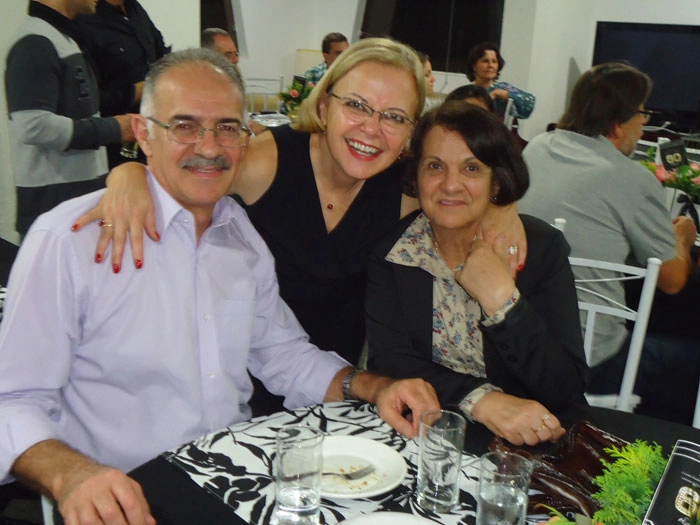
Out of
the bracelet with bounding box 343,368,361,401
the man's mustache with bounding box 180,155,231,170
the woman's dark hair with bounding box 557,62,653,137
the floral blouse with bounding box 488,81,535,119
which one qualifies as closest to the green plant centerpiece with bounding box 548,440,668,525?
the bracelet with bounding box 343,368,361,401

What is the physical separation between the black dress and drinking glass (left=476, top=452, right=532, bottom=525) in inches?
38.6

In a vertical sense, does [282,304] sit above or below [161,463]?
above

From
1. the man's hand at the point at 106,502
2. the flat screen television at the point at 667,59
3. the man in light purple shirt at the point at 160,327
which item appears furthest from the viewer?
the flat screen television at the point at 667,59

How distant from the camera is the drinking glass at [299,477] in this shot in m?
1.01

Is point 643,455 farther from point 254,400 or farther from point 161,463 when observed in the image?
point 254,400

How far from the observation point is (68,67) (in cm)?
255

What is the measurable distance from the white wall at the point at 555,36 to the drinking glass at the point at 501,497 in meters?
6.76

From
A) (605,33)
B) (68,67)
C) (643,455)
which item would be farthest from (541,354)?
(605,33)

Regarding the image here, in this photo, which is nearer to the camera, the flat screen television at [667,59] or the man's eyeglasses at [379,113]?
the man's eyeglasses at [379,113]

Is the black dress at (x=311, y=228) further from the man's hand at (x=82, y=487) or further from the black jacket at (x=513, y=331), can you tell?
the man's hand at (x=82, y=487)

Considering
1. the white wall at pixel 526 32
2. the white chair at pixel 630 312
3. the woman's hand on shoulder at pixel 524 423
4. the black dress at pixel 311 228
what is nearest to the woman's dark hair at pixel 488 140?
the black dress at pixel 311 228

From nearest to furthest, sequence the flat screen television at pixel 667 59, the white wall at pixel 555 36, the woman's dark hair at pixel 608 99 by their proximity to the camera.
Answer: the woman's dark hair at pixel 608 99
the white wall at pixel 555 36
the flat screen television at pixel 667 59

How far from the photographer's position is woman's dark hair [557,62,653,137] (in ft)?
8.61

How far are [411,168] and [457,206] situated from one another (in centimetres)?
24
